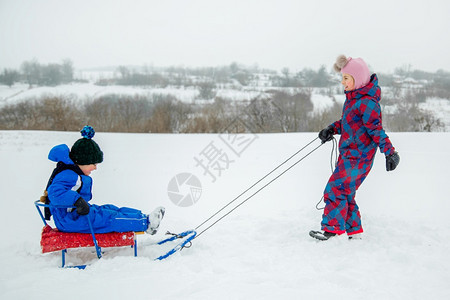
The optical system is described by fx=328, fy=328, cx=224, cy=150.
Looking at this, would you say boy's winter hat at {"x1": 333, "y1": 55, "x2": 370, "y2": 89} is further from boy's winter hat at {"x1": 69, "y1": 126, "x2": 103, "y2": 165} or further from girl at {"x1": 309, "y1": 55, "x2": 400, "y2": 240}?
boy's winter hat at {"x1": 69, "y1": 126, "x2": 103, "y2": 165}

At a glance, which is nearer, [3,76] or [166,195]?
[166,195]

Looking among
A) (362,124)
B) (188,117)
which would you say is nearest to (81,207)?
(362,124)

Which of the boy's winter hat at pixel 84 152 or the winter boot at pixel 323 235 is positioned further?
the winter boot at pixel 323 235

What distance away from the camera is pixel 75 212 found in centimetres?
255

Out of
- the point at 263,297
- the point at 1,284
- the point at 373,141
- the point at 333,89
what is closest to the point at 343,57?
the point at 373,141

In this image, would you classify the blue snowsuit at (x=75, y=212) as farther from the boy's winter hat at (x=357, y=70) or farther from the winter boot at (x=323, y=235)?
the boy's winter hat at (x=357, y=70)

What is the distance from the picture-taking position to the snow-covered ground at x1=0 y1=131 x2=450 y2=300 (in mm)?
2078

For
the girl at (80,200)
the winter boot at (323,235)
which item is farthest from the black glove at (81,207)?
the winter boot at (323,235)

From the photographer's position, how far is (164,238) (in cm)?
312

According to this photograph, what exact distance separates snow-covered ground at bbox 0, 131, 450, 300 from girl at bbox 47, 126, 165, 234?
10.9 inches

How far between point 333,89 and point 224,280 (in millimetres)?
36533

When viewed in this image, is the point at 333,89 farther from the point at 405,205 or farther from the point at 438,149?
the point at 405,205

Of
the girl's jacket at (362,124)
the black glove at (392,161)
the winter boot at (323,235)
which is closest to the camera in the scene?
the black glove at (392,161)

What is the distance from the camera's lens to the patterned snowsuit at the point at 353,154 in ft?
9.04
